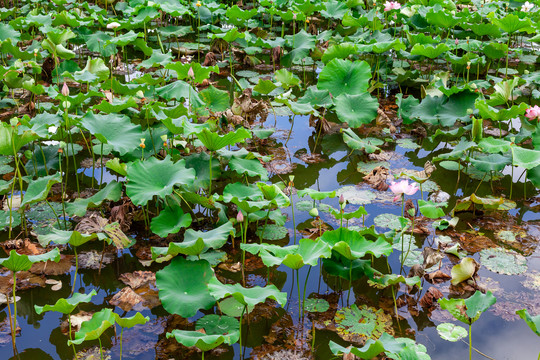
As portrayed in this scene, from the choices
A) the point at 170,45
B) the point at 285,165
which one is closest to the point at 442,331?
the point at 285,165

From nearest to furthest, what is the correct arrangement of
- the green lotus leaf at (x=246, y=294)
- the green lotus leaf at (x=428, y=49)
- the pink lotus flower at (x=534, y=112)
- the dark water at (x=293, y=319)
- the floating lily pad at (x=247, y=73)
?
the green lotus leaf at (x=246, y=294), the dark water at (x=293, y=319), the pink lotus flower at (x=534, y=112), the green lotus leaf at (x=428, y=49), the floating lily pad at (x=247, y=73)

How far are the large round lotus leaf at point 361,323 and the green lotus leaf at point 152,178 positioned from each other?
3.17 ft

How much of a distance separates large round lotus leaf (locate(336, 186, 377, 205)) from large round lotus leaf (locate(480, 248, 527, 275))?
0.75m

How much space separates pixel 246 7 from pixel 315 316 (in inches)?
234

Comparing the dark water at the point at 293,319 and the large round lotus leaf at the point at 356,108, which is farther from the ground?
the large round lotus leaf at the point at 356,108

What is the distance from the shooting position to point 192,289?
2.33 m

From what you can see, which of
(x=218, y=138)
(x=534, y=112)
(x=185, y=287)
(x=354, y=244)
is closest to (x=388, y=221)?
(x=354, y=244)

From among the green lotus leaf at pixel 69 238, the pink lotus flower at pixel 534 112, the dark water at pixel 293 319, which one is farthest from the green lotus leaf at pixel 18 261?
the pink lotus flower at pixel 534 112

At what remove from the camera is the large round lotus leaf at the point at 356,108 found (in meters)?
3.86

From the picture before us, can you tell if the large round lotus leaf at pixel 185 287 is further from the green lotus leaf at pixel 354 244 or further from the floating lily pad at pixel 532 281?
the floating lily pad at pixel 532 281

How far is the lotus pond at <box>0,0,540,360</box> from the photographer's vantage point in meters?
2.28

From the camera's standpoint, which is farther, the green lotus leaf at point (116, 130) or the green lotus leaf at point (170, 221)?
the green lotus leaf at point (116, 130)

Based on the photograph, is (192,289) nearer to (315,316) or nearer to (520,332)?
(315,316)

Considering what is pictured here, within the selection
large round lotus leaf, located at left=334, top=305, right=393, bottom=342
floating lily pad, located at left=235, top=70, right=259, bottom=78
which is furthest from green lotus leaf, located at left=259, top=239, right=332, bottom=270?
floating lily pad, located at left=235, top=70, right=259, bottom=78
